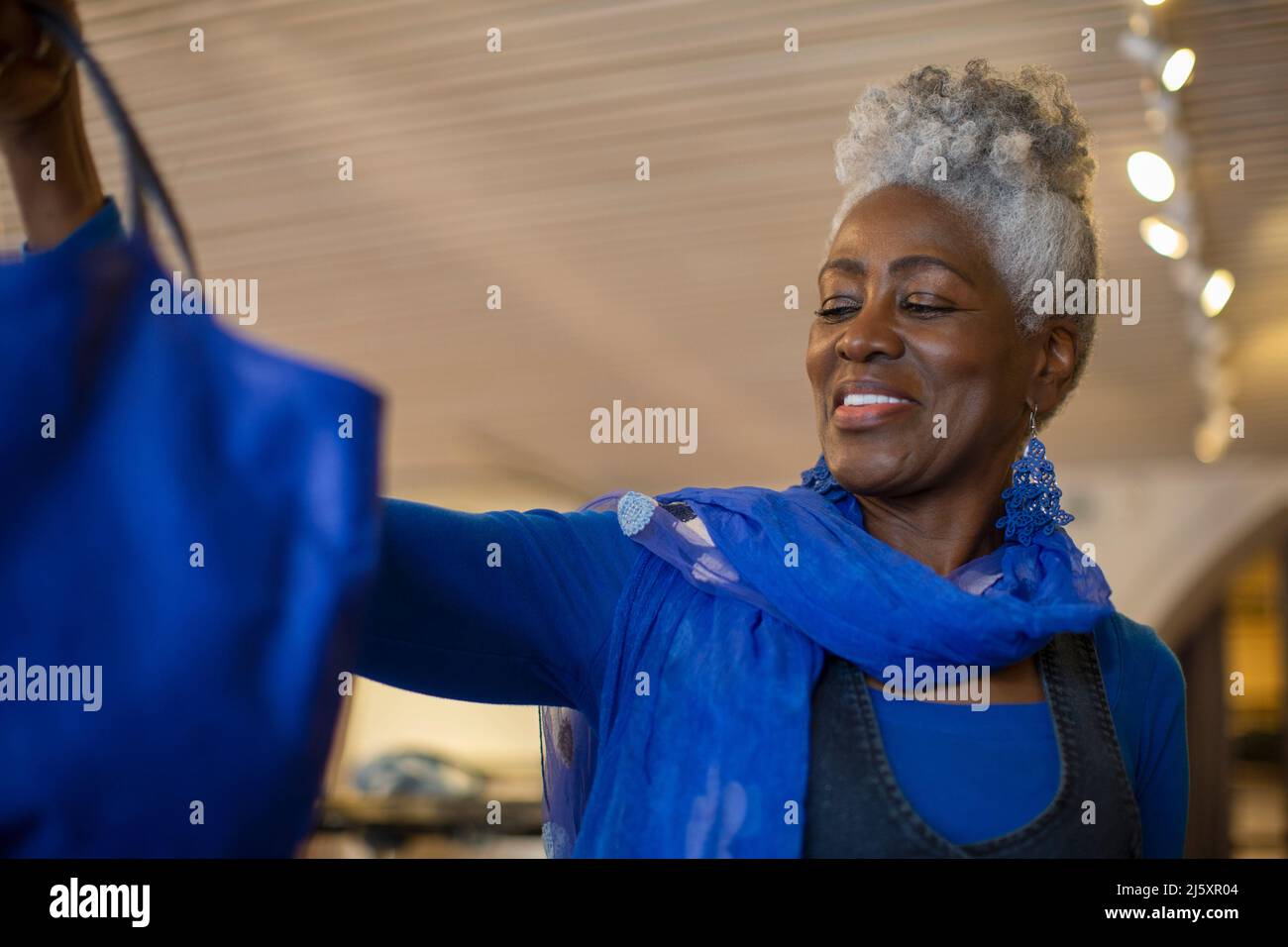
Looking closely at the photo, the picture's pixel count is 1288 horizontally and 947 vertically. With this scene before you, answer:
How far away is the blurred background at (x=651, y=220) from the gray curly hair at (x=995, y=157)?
49 centimetres

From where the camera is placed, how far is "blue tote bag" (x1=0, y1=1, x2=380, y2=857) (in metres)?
0.38

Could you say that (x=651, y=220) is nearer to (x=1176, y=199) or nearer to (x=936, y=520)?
(x=1176, y=199)

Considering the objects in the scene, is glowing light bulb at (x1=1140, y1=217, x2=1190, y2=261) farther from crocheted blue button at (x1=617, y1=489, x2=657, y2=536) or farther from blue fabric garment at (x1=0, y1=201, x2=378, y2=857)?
blue fabric garment at (x1=0, y1=201, x2=378, y2=857)

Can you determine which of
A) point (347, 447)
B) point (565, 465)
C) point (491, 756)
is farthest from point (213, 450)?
point (491, 756)

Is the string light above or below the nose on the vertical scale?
above

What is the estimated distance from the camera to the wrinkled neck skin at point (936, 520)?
1.11m

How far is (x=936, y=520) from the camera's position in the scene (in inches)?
43.9

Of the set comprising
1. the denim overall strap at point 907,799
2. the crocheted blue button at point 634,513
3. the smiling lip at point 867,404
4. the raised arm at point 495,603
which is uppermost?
the smiling lip at point 867,404

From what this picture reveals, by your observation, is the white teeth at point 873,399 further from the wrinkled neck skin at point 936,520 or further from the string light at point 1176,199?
the string light at point 1176,199

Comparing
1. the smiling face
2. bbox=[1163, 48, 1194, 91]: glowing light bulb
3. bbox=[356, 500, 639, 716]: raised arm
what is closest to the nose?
the smiling face

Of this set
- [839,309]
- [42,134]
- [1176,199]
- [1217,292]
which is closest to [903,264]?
[839,309]

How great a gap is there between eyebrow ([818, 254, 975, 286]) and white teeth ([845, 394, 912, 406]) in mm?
104

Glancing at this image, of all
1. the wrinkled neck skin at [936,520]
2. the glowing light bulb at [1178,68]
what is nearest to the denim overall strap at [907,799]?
the wrinkled neck skin at [936,520]
